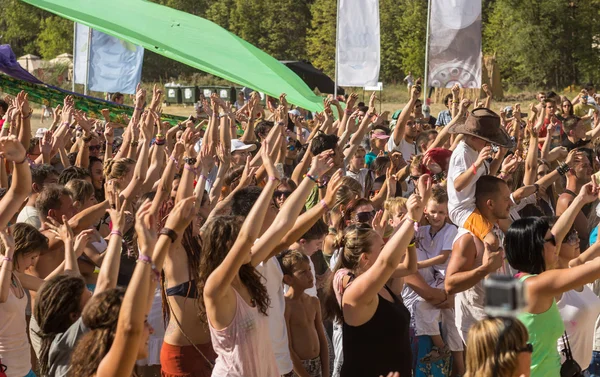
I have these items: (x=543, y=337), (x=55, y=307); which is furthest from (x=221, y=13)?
(x=543, y=337)

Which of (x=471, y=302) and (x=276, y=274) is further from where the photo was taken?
(x=471, y=302)

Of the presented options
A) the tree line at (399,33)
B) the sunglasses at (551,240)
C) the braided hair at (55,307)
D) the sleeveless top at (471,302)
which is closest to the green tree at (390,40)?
the tree line at (399,33)

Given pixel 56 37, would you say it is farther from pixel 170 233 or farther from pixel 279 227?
pixel 170 233

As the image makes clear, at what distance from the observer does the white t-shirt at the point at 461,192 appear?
5.70 meters

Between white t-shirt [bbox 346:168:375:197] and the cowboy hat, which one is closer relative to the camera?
the cowboy hat

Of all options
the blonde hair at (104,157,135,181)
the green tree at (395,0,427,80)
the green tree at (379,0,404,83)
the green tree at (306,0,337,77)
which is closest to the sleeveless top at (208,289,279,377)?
the blonde hair at (104,157,135,181)

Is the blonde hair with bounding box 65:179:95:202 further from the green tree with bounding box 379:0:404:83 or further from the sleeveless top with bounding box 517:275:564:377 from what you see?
the green tree with bounding box 379:0:404:83

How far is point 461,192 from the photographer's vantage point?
575 cm

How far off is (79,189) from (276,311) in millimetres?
2470

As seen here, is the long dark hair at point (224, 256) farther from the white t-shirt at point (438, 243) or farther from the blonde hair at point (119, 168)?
the blonde hair at point (119, 168)

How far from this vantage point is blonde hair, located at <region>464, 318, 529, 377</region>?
3.15m

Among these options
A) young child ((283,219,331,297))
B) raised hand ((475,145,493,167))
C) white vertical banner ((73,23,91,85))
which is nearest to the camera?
young child ((283,219,331,297))

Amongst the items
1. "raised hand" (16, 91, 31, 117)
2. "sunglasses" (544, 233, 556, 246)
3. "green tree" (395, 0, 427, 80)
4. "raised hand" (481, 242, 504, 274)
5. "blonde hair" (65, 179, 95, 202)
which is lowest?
"raised hand" (481, 242, 504, 274)

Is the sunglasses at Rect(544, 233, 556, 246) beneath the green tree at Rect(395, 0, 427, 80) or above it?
beneath
